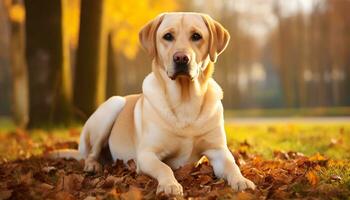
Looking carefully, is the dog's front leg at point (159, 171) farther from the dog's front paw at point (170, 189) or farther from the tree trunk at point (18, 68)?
the tree trunk at point (18, 68)

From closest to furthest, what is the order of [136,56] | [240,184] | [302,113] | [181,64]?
[240,184], [181,64], [302,113], [136,56]

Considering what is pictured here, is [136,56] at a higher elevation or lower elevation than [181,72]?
lower

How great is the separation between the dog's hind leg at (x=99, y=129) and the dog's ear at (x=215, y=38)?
1.76m

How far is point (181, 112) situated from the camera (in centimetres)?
518

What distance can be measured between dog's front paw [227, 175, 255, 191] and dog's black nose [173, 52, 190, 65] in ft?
3.58

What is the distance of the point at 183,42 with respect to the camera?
4898 millimetres

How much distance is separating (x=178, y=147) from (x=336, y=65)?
31.7 meters

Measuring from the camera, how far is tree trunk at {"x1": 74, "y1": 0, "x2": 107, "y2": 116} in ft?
38.1

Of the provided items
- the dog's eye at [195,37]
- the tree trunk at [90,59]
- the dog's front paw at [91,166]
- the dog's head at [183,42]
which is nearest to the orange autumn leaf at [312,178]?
the dog's head at [183,42]

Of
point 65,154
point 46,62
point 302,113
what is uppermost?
point 46,62

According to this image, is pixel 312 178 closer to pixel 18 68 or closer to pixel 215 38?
pixel 215 38

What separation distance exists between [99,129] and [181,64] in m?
1.99

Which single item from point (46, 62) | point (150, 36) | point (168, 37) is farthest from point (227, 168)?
point (46, 62)

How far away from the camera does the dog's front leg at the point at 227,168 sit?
4414mm
